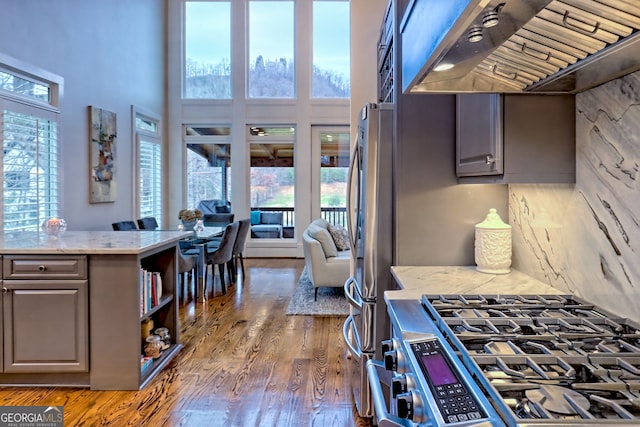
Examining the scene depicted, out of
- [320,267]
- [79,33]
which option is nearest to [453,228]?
[320,267]

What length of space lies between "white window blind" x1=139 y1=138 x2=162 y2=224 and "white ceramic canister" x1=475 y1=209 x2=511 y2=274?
5.91 m

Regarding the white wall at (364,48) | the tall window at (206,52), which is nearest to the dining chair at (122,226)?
the white wall at (364,48)

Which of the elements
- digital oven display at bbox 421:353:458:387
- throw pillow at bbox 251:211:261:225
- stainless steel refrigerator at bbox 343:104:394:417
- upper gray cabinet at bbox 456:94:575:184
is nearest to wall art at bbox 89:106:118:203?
throw pillow at bbox 251:211:261:225

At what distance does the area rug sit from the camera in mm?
4277

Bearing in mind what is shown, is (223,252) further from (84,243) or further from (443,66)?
(443,66)

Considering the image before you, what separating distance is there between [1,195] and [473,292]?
4.22m

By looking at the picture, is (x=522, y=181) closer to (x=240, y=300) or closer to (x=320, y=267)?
(x=320, y=267)

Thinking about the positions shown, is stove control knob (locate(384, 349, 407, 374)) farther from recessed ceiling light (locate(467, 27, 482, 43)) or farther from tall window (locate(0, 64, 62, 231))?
tall window (locate(0, 64, 62, 231))

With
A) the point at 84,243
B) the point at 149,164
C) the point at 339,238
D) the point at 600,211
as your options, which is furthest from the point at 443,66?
the point at 149,164

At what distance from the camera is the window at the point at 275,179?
788 cm

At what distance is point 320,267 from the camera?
4.55m

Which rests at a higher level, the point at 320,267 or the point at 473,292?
the point at 473,292

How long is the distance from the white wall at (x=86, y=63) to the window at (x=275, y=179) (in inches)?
87.0

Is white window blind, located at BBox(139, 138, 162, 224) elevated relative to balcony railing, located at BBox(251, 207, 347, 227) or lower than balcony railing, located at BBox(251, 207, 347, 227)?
elevated
